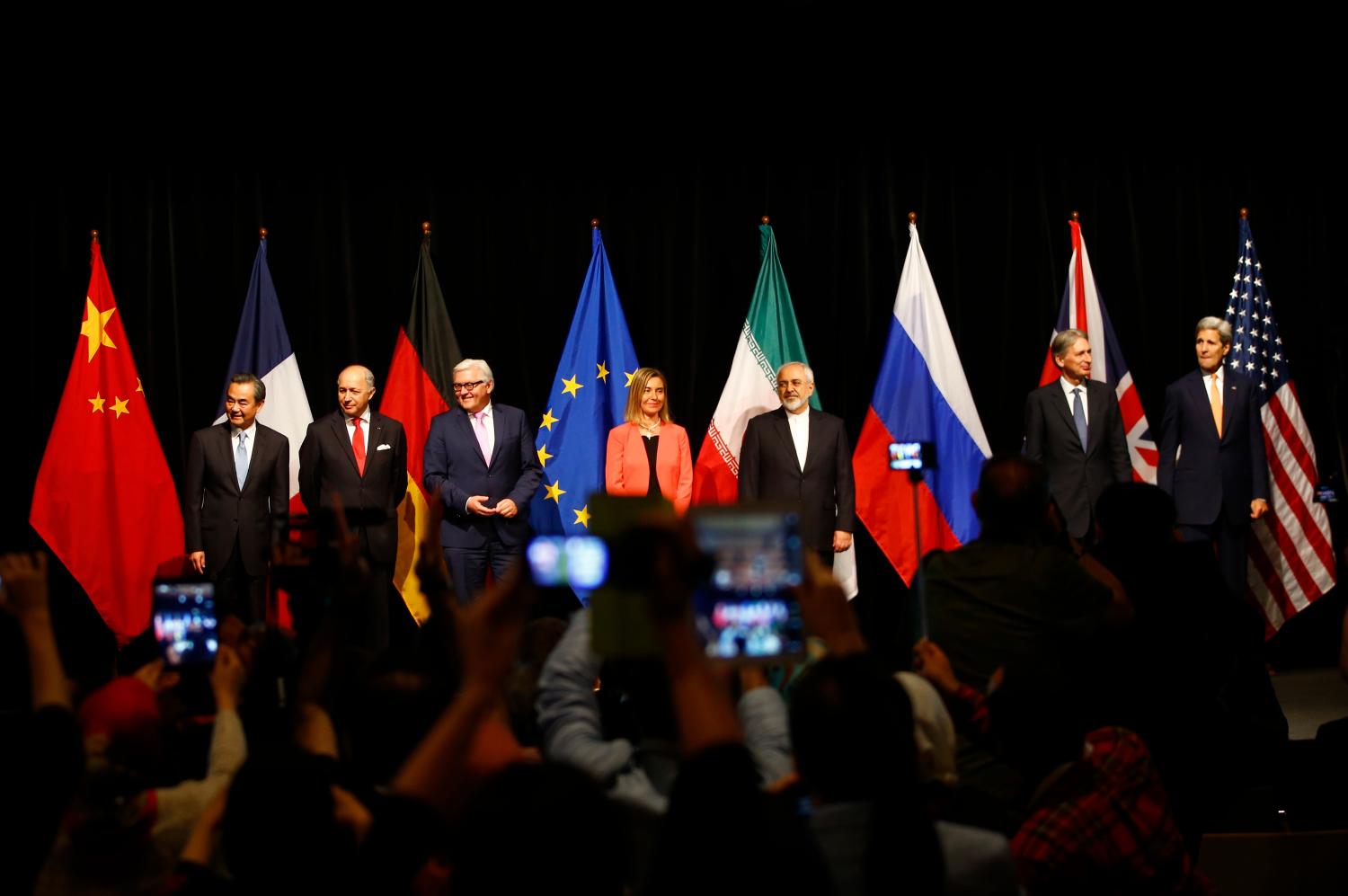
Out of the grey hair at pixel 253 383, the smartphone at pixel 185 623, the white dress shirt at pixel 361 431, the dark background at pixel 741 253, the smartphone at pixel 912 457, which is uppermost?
the dark background at pixel 741 253

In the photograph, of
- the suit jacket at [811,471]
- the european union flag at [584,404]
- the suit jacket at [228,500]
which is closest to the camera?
the suit jacket at [228,500]

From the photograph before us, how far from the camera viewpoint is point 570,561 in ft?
5.55

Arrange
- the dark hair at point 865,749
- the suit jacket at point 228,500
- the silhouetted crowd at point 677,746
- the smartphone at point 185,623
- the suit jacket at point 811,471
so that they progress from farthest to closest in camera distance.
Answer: the suit jacket at point 811,471, the suit jacket at point 228,500, the smartphone at point 185,623, the dark hair at point 865,749, the silhouetted crowd at point 677,746

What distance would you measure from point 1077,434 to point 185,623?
466 cm

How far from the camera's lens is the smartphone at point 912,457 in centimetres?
285

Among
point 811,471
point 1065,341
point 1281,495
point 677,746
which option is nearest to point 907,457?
point 677,746

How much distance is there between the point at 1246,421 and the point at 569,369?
3.42 meters

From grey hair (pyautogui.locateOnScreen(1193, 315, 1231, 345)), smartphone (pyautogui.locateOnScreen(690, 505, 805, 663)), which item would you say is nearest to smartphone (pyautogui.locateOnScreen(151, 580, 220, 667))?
smartphone (pyautogui.locateOnScreen(690, 505, 805, 663))

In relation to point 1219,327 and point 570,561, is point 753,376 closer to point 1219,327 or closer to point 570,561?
point 1219,327

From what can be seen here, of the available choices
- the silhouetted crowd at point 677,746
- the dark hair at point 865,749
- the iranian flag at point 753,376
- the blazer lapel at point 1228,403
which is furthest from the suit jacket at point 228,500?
the dark hair at point 865,749

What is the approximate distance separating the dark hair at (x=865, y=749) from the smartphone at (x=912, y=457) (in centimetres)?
126

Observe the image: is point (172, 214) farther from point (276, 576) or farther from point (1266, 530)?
point (1266, 530)

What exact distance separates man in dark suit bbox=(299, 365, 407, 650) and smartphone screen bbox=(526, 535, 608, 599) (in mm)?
4381

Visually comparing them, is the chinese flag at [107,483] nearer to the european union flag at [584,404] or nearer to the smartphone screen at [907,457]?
the european union flag at [584,404]
